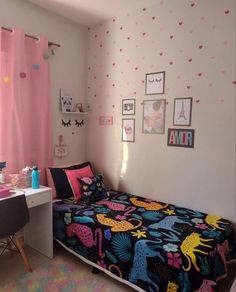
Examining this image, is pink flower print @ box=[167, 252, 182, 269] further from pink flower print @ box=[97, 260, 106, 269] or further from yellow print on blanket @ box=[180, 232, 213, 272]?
pink flower print @ box=[97, 260, 106, 269]

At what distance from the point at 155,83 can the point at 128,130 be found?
62 centimetres

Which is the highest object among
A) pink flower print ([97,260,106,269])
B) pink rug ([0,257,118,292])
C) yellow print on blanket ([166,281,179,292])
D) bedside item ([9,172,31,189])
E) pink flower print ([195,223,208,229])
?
bedside item ([9,172,31,189])

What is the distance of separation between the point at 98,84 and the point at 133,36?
2.39 feet

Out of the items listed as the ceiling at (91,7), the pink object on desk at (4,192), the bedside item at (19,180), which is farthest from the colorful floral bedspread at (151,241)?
the ceiling at (91,7)

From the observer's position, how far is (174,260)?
157 cm

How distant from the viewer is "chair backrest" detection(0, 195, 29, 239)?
6.02ft

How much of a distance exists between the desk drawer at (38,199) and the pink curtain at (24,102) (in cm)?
44

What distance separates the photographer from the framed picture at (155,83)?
2.46 m

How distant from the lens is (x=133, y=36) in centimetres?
265

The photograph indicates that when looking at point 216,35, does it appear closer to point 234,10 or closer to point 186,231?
point 234,10

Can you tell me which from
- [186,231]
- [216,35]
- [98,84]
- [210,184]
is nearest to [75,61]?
[98,84]

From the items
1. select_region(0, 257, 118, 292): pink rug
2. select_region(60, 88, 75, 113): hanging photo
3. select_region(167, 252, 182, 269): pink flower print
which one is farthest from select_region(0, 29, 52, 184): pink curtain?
select_region(167, 252, 182, 269): pink flower print

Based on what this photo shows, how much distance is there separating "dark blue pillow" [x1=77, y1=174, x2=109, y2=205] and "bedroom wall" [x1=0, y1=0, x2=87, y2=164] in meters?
0.55

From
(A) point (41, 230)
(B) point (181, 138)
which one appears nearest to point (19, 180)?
(A) point (41, 230)
